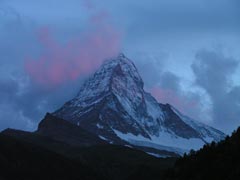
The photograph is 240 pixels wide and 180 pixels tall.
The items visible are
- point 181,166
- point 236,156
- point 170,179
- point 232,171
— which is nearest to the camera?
point 232,171

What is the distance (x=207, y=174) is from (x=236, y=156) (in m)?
6.89

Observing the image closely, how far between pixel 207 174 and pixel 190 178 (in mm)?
5616

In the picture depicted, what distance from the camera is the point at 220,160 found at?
134m

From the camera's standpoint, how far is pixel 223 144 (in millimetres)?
151875

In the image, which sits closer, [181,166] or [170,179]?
[170,179]

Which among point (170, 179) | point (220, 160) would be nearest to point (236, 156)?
point (220, 160)

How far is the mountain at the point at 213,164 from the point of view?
12469 centimetres

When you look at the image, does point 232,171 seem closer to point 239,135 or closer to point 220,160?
point 220,160

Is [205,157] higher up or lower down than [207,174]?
higher up

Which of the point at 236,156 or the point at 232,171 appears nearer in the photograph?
the point at 232,171

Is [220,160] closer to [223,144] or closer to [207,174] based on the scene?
[207,174]

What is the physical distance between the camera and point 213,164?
134m

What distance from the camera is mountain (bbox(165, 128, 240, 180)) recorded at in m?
Answer: 125

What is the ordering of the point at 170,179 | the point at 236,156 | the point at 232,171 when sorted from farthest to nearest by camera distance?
the point at 170,179 → the point at 236,156 → the point at 232,171
